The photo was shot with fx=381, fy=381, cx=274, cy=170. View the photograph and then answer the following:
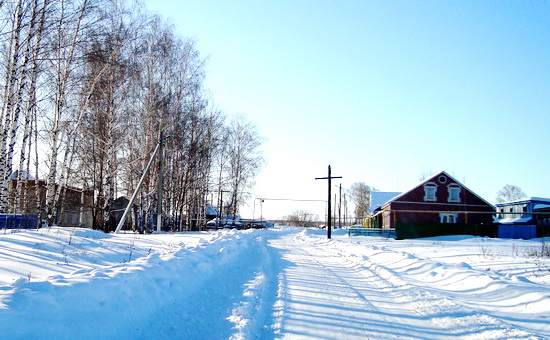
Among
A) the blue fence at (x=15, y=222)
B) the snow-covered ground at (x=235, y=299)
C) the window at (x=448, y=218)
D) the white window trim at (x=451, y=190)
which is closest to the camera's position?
the snow-covered ground at (x=235, y=299)

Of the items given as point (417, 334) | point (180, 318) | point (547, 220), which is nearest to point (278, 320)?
point (180, 318)

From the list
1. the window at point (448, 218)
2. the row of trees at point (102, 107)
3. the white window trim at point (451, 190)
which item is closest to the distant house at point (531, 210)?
the window at point (448, 218)

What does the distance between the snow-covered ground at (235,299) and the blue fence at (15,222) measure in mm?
3536

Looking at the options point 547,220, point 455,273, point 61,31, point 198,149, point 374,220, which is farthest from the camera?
point 374,220

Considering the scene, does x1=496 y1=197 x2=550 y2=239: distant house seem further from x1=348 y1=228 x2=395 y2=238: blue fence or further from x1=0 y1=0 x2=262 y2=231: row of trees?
x1=0 y1=0 x2=262 y2=231: row of trees

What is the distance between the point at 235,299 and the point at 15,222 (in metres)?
10.6

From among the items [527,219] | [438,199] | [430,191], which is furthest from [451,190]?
[527,219]

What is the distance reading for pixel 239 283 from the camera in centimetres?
801

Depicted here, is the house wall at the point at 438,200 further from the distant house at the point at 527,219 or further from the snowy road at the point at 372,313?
the snowy road at the point at 372,313

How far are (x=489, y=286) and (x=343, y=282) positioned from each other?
9.67 feet

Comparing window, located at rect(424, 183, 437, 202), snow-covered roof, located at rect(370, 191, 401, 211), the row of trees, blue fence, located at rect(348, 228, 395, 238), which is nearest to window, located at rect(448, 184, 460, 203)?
window, located at rect(424, 183, 437, 202)

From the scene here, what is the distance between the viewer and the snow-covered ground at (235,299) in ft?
14.2

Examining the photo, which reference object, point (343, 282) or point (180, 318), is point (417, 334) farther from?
point (343, 282)

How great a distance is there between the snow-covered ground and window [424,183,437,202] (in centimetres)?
2944
